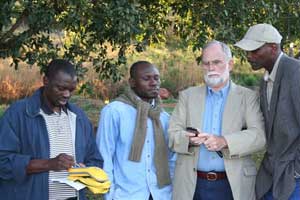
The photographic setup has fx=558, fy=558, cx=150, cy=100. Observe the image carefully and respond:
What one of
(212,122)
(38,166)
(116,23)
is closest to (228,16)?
(116,23)

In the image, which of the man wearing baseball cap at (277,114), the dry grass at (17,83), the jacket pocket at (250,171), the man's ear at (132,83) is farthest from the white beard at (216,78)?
the dry grass at (17,83)

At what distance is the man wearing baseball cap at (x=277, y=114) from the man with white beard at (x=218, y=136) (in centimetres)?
9

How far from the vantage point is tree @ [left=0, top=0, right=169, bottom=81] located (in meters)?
4.80

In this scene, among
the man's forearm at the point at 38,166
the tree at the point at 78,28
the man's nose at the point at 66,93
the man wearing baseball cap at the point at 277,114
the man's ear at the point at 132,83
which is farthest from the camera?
the tree at the point at 78,28

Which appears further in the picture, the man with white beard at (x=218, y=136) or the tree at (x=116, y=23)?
the tree at (x=116, y=23)

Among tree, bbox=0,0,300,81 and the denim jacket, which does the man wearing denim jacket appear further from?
tree, bbox=0,0,300,81

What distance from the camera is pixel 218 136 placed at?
3861 millimetres

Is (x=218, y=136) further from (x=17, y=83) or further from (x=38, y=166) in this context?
(x=17, y=83)

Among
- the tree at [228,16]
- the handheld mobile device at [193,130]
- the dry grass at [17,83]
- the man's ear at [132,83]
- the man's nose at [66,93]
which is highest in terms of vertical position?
the tree at [228,16]

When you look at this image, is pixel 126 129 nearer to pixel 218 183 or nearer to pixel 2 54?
pixel 218 183

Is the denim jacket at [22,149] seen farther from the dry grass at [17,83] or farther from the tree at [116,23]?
the dry grass at [17,83]

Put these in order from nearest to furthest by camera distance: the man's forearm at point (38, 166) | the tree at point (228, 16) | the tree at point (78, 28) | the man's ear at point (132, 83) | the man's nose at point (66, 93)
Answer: the man's forearm at point (38, 166) → the man's nose at point (66, 93) → the man's ear at point (132, 83) → the tree at point (78, 28) → the tree at point (228, 16)

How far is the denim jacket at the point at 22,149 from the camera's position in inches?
136

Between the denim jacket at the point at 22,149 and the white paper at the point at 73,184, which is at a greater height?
the denim jacket at the point at 22,149
